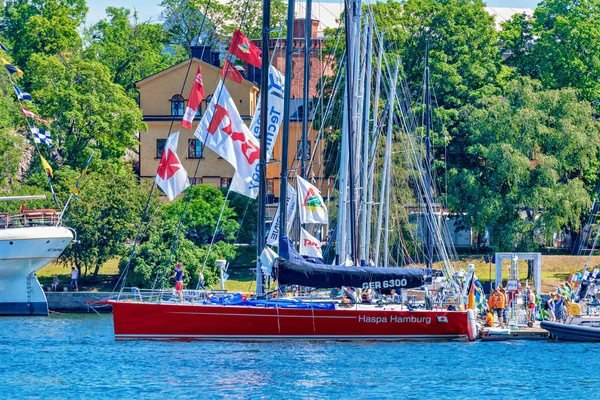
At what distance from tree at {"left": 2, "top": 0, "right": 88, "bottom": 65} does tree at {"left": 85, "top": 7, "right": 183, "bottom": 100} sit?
8.11 ft

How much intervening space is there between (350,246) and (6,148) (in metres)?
33.6

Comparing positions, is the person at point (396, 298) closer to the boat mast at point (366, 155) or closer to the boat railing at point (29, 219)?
the boat mast at point (366, 155)

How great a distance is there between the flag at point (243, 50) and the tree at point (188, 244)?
14.7 metres

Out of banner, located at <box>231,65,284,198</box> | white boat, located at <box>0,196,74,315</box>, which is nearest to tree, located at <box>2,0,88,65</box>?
white boat, located at <box>0,196,74,315</box>

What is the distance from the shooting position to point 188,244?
67.8m

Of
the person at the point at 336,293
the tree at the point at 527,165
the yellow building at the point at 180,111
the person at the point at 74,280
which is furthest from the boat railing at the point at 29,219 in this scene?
the tree at the point at 527,165

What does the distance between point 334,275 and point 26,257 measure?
85.0 feet

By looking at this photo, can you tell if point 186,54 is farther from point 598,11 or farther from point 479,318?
point 479,318

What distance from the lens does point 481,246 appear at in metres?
82.2

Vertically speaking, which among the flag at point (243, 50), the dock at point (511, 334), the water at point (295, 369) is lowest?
the water at point (295, 369)

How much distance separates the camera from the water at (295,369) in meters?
37.4

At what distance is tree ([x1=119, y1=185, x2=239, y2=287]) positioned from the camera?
65000 millimetres

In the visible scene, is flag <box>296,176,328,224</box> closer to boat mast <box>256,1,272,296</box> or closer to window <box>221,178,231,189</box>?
boat mast <box>256,1,272,296</box>

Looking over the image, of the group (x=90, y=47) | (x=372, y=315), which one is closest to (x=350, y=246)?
(x=372, y=315)
